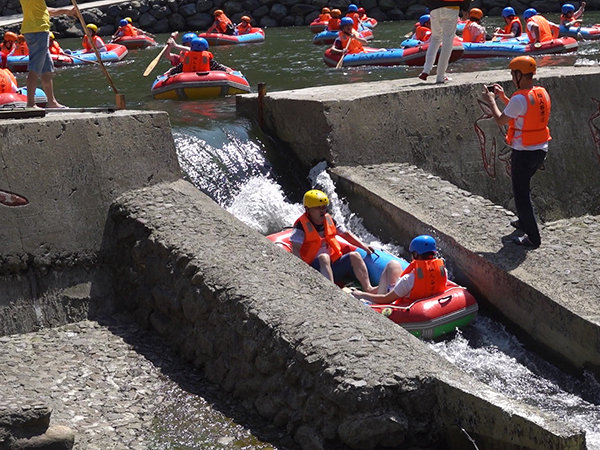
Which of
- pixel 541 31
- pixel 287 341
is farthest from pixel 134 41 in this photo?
pixel 287 341

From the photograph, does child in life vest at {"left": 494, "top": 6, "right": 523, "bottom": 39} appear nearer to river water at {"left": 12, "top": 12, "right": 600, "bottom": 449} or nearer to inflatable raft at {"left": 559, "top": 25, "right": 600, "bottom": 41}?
inflatable raft at {"left": 559, "top": 25, "right": 600, "bottom": 41}

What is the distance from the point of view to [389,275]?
930 centimetres

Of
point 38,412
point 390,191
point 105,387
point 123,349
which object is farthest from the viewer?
point 390,191

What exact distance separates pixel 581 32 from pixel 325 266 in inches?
619

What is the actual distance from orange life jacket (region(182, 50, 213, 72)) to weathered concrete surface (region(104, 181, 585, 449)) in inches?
294

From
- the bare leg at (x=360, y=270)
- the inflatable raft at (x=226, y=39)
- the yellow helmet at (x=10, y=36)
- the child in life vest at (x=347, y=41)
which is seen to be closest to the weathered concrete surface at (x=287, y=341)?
the bare leg at (x=360, y=270)

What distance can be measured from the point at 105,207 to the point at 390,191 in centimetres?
294

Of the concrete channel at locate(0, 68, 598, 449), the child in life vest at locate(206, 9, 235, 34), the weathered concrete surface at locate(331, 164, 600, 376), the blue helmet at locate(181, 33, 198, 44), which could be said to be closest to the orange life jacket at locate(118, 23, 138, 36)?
the child in life vest at locate(206, 9, 235, 34)

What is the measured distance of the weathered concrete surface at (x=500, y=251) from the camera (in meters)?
8.30

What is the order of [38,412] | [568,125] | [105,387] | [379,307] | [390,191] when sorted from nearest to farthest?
[38,412] < [105,387] < [379,307] < [390,191] < [568,125]

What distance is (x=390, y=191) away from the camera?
10.6 meters

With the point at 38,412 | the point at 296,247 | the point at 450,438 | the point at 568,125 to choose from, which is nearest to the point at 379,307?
the point at 296,247

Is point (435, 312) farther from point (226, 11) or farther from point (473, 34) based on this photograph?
point (226, 11)

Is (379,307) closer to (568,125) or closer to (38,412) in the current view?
(38,412)
